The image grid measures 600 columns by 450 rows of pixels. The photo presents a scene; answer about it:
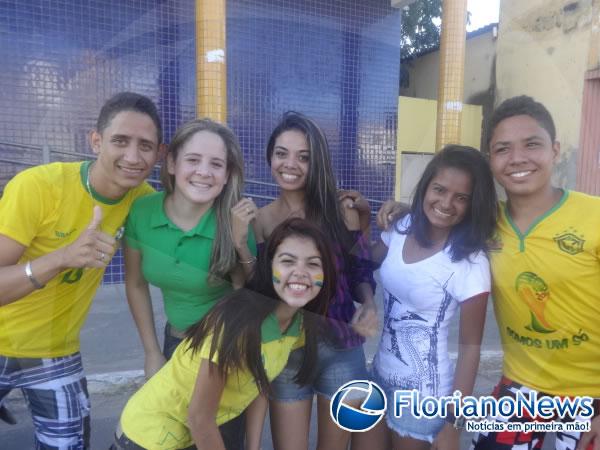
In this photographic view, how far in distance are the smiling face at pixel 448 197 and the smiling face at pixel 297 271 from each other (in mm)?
307

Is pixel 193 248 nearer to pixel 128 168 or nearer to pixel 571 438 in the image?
pixel 128 168

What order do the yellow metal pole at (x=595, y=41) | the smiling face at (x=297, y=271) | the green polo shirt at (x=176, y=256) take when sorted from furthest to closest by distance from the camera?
1. the green polo shirt at (x=176, y=256)
2. the smiling face at (x=297, y=271)
3. the yellow metal pole at (x=595, y=41)

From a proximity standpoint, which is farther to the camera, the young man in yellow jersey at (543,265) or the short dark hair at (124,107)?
the short dark hair at (124,107)

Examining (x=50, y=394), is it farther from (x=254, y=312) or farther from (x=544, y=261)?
(x=544, y=261)

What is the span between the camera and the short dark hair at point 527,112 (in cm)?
102

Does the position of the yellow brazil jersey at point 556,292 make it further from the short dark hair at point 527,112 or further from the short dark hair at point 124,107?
the short dark hair at point 124,107

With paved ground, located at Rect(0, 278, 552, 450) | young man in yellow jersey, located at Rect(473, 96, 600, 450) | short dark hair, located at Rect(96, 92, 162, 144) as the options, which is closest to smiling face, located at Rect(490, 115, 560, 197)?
young man in yellow jersey, located at Rect(473, 96, 600, 450)

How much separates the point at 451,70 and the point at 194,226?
0.73m

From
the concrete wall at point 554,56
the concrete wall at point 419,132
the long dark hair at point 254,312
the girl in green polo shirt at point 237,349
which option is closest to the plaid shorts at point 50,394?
the girl in green polo shirt at point 237,349

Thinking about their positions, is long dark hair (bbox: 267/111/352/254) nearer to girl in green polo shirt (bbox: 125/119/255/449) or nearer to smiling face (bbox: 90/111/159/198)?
girl in green polo shirt (bbox: 125/119/255/449)

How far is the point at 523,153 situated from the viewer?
100 cm

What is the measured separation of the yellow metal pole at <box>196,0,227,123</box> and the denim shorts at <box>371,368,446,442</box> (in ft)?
2.86

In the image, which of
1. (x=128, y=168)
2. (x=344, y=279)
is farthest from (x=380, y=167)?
(x=128, y=168)

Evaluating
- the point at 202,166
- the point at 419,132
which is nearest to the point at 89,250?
the point at 202,166
